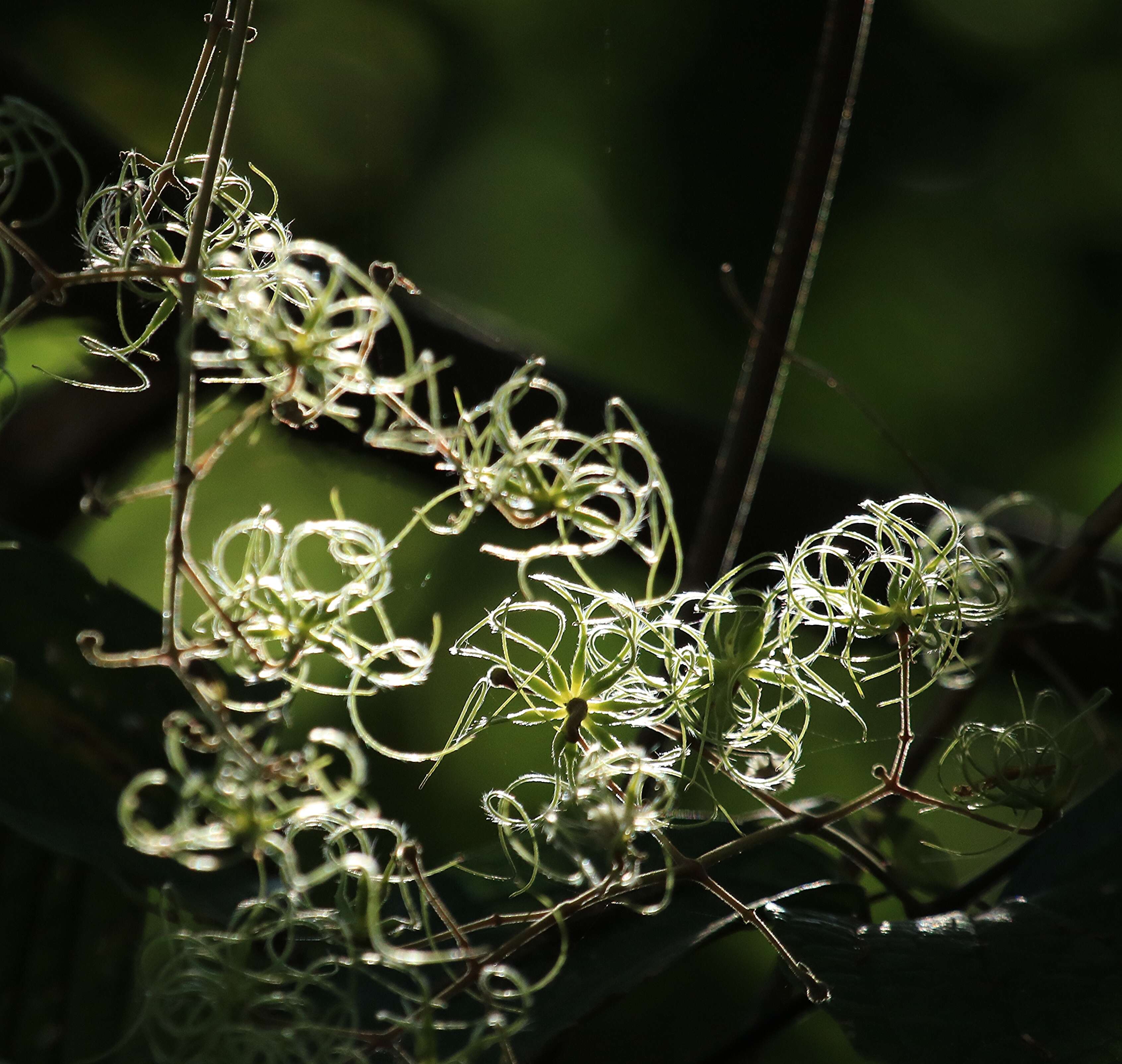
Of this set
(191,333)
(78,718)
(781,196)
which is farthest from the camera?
(781,196)

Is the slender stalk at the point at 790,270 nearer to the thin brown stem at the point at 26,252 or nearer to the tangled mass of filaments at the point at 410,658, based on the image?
the tangled mass of filaments at the point at 410,658

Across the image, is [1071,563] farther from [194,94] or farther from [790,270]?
[194,94]

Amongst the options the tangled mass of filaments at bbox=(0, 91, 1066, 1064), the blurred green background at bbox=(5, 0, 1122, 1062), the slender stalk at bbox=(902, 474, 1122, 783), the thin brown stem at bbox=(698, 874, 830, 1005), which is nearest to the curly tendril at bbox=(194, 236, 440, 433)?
the tangled mass of filaments at bbox=(0, 91, 1066, 1064)

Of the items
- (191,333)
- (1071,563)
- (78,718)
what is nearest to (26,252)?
(191,333)

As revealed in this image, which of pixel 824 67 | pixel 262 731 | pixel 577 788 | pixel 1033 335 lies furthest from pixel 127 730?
pixel 1033 335

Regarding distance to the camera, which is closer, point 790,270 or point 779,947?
point 779,947

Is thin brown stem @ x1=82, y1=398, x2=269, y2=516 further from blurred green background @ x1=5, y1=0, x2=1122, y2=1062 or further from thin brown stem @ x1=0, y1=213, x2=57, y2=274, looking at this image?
blurred green background @ x1=5, y1=0, x2=1122, y2=1062
